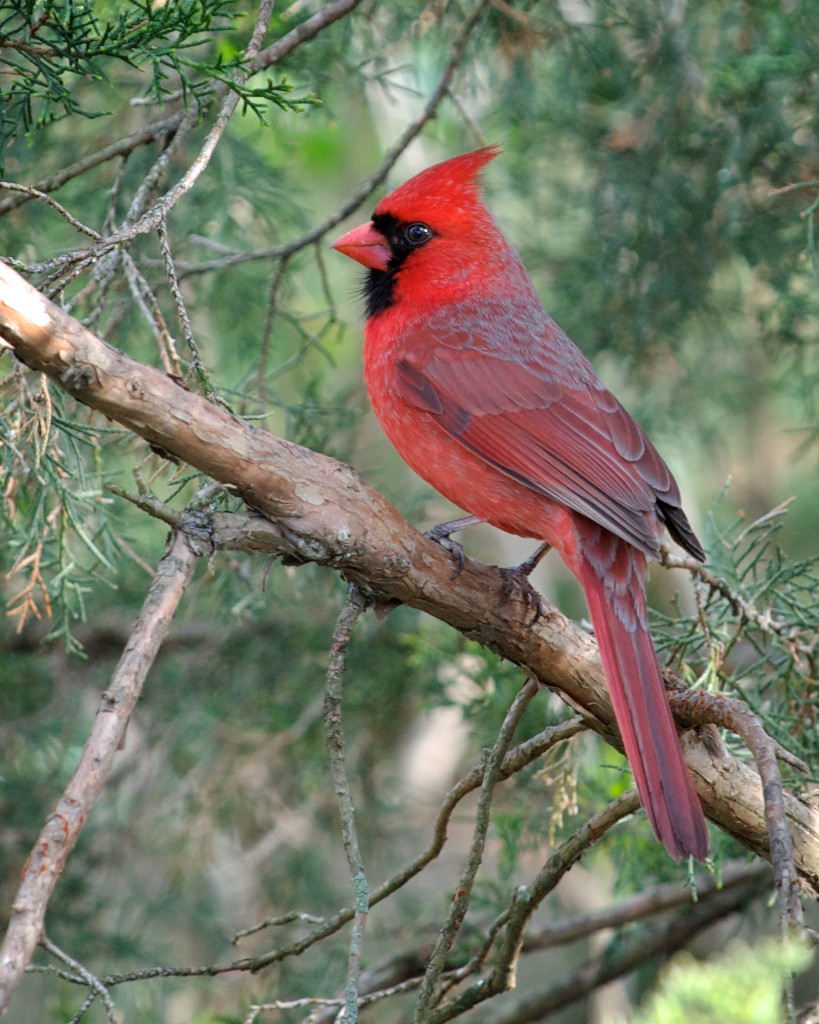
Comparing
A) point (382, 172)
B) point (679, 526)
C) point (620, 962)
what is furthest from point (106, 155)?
point (620, 962)

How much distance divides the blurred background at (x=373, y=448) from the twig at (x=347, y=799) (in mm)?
1029

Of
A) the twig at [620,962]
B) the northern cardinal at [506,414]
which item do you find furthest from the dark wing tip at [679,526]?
the twig at [620,962]

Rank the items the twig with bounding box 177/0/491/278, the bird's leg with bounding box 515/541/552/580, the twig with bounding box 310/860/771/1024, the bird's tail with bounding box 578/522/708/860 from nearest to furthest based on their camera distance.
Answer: the bird's tail with bounding box 578/522/708/860 → the bird's leg with bounding box 515/541/552/580 → the twig with bounding box 177/0/491/278 → the twig with bounding box 310/860/771/1024

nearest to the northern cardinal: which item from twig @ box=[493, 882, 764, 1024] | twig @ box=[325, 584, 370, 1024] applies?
twig @ box=[325, 584, 370, 1024]

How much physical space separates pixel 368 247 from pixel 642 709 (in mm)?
1618

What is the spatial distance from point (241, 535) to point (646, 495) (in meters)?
1.20

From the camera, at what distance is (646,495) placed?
8.73ft

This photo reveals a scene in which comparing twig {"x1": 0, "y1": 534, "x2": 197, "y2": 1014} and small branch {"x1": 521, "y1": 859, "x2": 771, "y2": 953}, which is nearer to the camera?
twig {"x1": 0, "y1": 534, "x2": 197, "y2": 1014}

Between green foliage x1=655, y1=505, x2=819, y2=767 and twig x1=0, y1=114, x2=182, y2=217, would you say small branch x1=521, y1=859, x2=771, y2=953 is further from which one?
twig x1=0, y1=114, x2=182, y2=217

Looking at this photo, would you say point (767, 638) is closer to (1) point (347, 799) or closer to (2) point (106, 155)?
(1) point (347, 799)

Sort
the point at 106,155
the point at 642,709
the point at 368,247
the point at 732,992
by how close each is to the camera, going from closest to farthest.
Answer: the point at 732,992 → the point at 642,709 → the point at 106,155 → the point at 368,247

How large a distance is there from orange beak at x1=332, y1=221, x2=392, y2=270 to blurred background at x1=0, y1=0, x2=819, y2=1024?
0.40 feet

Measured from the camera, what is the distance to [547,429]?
2.79 metres

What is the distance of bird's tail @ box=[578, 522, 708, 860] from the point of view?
196 cm
